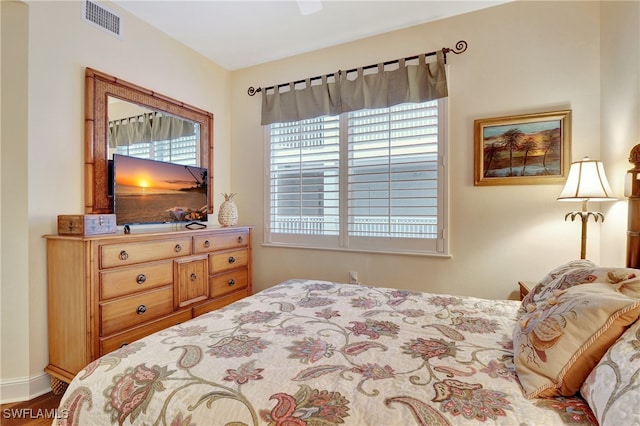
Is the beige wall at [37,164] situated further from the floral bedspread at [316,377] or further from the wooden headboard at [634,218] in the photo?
the wooden headboard at [634,218]

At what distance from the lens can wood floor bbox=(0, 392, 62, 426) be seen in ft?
5.50

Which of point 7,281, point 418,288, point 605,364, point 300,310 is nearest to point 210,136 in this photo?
point 7,281

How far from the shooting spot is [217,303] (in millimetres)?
2711

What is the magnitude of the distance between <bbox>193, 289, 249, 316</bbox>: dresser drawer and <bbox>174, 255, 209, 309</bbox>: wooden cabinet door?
0.08 metres

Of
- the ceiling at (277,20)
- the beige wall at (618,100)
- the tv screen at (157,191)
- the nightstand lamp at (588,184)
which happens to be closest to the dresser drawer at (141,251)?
the tv screen at (157,191)

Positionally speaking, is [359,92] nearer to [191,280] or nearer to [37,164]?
[191,280]

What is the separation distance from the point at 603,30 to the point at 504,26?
0.65 m

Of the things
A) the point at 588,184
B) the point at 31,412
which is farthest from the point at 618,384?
the point at 31,412

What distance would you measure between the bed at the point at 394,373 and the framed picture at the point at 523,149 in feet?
4.49

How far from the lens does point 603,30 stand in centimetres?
213

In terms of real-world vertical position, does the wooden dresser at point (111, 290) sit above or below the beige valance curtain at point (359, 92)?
below

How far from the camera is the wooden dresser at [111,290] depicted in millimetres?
1797

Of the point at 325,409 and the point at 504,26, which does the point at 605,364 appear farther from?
the point at 504,26

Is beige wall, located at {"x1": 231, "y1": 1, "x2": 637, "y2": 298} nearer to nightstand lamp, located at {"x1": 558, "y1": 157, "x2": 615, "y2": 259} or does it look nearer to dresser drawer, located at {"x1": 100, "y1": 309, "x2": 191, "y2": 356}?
nightstand lamp, located at {"x1": 558, "y1": 157, "x2": 615, "y2": 259}
